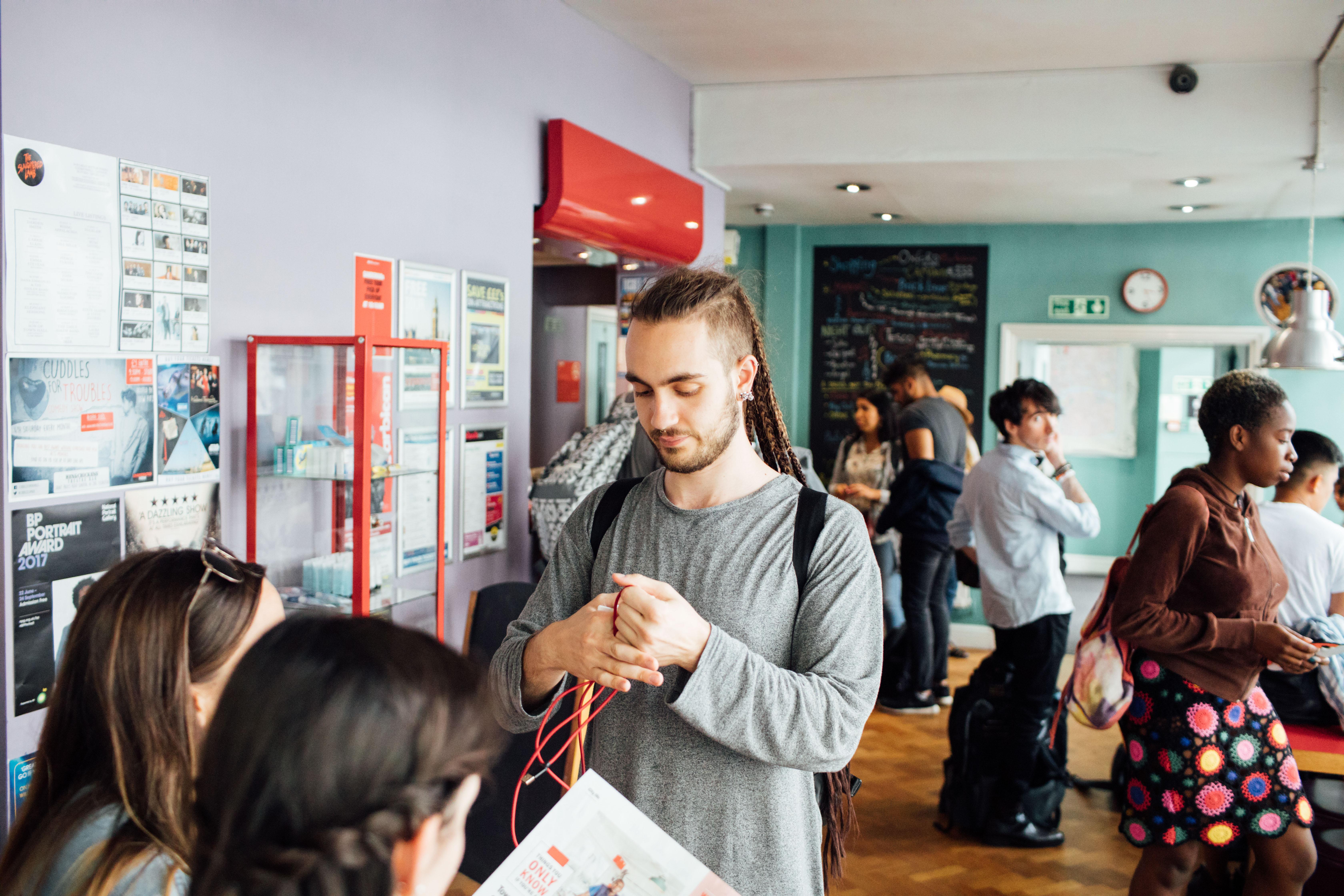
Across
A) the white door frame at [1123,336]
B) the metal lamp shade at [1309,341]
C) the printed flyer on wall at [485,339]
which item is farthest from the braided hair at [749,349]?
the white door frame at [1123,336]

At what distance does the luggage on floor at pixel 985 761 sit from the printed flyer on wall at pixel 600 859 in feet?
8.89

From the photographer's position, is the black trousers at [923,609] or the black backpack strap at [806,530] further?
the black trousers at [923,609]

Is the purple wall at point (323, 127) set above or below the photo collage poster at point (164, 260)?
above

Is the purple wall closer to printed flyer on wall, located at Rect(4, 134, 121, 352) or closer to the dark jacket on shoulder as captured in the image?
printed flyer on wall, located at Rect(4, 134, 121, 352)

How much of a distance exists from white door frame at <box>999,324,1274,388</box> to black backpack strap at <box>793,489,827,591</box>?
217 inches

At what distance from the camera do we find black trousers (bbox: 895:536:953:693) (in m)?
5.04

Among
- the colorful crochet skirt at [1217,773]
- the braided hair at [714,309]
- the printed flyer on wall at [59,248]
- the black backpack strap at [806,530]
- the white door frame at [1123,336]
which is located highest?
the white door frame at [1123,336]

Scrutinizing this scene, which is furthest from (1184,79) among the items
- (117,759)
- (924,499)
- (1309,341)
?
(117,759)

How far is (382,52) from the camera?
2.99 metres

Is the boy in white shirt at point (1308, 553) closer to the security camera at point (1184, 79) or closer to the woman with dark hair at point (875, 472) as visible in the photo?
the security camera at point (1184, 79)

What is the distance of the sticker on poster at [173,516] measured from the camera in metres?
2.25

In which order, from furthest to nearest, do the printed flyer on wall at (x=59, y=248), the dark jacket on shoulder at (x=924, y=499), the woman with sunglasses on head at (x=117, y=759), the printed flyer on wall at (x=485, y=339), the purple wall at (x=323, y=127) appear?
the dark jacket on shoulder at (x=924, y=499), the printed flyer on wall at (x=485, y=339), the purple wall at (x=323, y=127), the printed flyer on wall at (x=59, y=248), the woman with sunglasses on head at (x=117, y=759)

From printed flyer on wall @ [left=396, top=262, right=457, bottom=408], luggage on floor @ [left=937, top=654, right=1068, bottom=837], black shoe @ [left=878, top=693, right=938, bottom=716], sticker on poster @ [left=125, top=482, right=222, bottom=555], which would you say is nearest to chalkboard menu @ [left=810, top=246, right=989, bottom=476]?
black shoe @ [left=878, top=693, right=938, bottom=716]

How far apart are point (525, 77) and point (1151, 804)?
3091 millimetres
